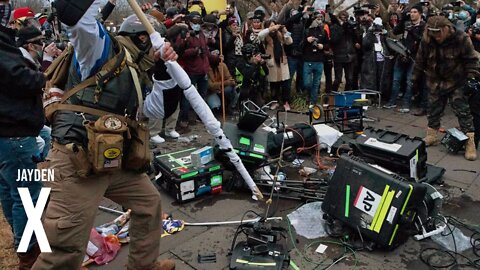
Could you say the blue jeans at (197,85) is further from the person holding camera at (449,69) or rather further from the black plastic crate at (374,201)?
the black plastic crate at (374,201)

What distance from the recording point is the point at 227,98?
28.1 feet

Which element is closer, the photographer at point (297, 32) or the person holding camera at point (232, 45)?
the person holding camera at point (232, 45)

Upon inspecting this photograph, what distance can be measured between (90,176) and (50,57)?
3.90 m

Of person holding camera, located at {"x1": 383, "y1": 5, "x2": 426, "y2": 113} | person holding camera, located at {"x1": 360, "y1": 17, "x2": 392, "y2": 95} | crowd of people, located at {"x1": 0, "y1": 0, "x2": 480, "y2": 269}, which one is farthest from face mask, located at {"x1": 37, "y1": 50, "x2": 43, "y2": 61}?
person holding camera, located at {"x1": 383, "y1": 5, "x2": 426, "y2": 113}

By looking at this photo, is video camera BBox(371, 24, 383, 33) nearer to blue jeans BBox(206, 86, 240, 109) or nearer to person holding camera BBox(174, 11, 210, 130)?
blue jeans BBox(206, 86, 240, 109)

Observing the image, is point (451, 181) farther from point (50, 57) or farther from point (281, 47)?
point (50, 57)

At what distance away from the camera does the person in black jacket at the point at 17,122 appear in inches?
110

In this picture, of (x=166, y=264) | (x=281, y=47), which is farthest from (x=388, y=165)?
(x=281, y=47)

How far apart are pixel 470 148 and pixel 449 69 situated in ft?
4.01

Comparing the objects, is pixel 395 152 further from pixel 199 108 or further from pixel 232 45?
pixel 232 45

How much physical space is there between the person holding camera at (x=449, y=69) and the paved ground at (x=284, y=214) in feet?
1.34

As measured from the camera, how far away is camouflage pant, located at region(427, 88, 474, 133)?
6.44 m

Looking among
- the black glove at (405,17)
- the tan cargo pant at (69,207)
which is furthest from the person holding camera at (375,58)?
the tan cargo pant at (69,207)

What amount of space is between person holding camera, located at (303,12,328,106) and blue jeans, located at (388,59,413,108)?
1.49 m
